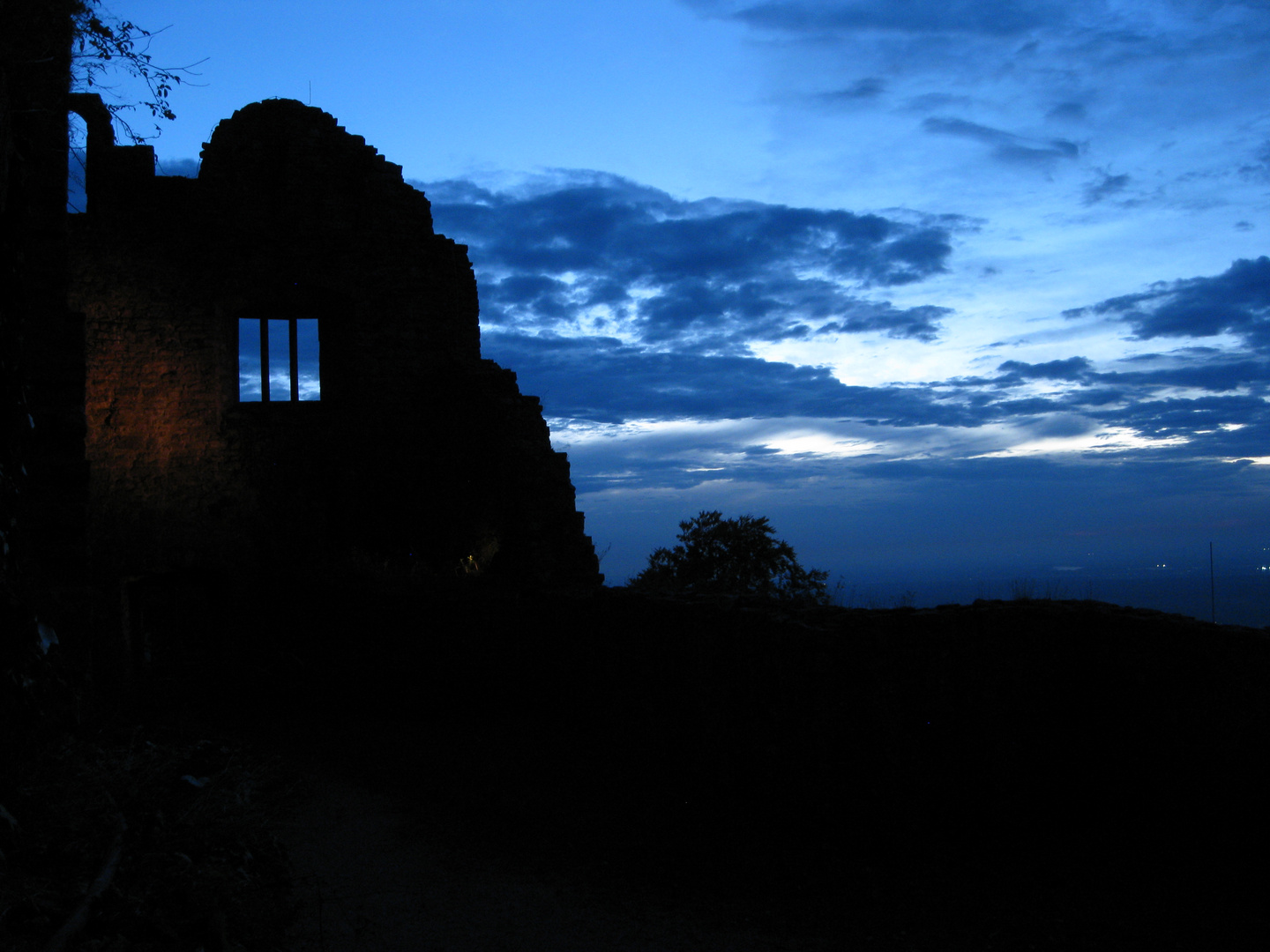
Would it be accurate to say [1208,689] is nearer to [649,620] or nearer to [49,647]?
[649,620]

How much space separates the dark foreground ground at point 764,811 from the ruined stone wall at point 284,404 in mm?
4878

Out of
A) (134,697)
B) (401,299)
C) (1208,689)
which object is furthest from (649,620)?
(401,299)

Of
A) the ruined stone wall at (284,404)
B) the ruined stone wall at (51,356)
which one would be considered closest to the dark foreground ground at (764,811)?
the ruined stone wall at (51,356)

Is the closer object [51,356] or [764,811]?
[764,811]

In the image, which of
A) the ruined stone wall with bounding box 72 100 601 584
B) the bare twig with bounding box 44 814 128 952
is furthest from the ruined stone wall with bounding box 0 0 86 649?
the bare twig with bounding box 44 814 128 952

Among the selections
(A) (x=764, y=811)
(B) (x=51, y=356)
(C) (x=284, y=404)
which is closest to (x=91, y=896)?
(A) (x=764, y=811)

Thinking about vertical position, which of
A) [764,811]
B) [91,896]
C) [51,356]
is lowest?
[764,811]

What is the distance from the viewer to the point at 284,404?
13.4 m

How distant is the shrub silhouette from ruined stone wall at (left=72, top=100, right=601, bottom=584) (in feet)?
13.2

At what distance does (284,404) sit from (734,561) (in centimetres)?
868

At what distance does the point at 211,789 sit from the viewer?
17.6 ft

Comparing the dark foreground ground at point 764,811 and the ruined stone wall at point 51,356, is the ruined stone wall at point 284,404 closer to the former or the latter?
the ruined stone wall at point 51,356

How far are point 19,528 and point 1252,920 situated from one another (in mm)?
7067

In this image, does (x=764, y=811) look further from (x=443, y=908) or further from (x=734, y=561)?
(x=734, y=561)
